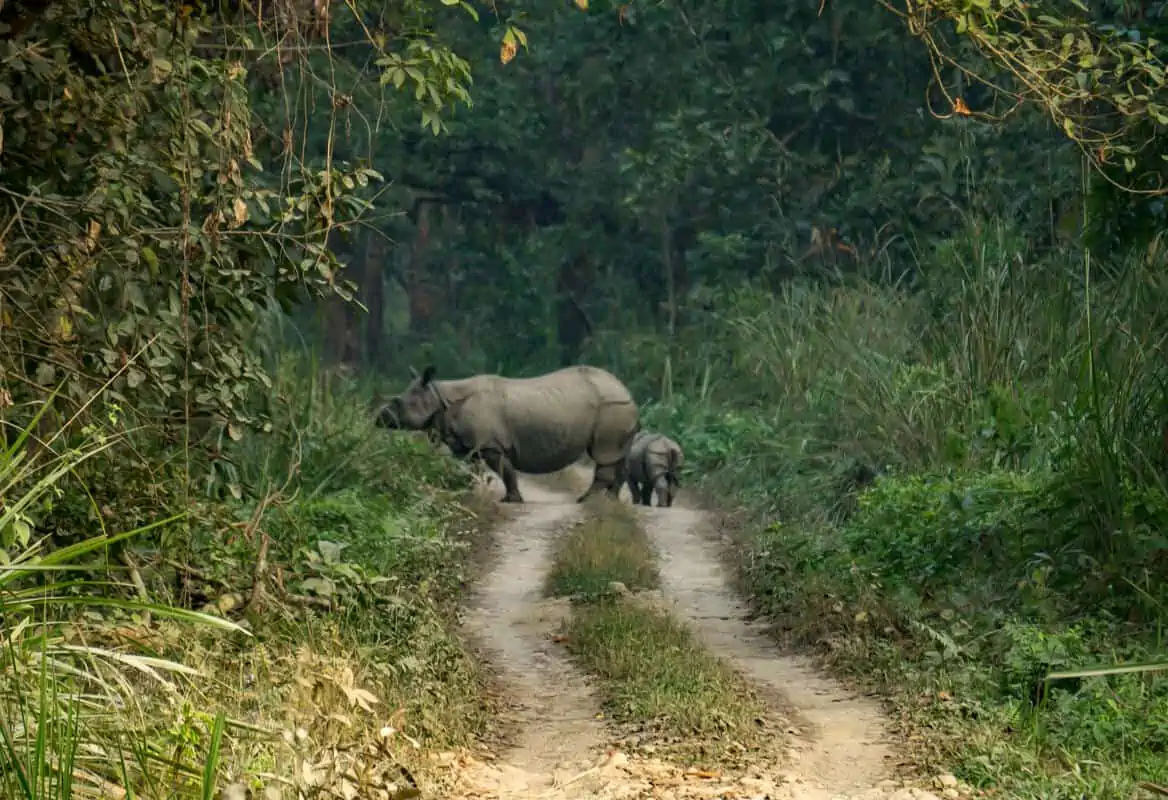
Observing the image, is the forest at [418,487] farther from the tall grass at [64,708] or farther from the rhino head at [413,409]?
the rhino head at [413,409]

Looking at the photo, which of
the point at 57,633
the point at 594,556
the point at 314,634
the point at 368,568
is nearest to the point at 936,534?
the point at 594,556

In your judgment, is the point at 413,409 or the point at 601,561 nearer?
the point at 601,561

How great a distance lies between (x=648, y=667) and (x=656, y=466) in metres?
8.22

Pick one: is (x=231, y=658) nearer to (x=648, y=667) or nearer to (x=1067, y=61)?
(x=648, y=667)

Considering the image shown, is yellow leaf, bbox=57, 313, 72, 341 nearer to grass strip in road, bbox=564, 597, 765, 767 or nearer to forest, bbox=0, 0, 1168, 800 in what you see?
forest, bbox=0, 0, 1168, 800

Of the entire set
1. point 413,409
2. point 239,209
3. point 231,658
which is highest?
point 239,209

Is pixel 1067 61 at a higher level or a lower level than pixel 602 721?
higher

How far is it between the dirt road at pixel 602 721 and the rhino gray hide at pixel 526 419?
3841mm

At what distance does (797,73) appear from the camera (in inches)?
875

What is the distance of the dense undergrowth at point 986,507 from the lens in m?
6.68

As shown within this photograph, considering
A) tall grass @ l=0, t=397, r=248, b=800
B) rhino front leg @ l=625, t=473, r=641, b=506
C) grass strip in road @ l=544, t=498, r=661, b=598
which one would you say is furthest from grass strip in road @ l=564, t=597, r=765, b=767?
rhino front leg @ l=625, t=473, r=641, b=506

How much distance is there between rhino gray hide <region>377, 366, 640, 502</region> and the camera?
633 inches

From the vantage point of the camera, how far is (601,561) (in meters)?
10.9

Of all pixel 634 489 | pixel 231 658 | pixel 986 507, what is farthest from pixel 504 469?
pixel 231 658
